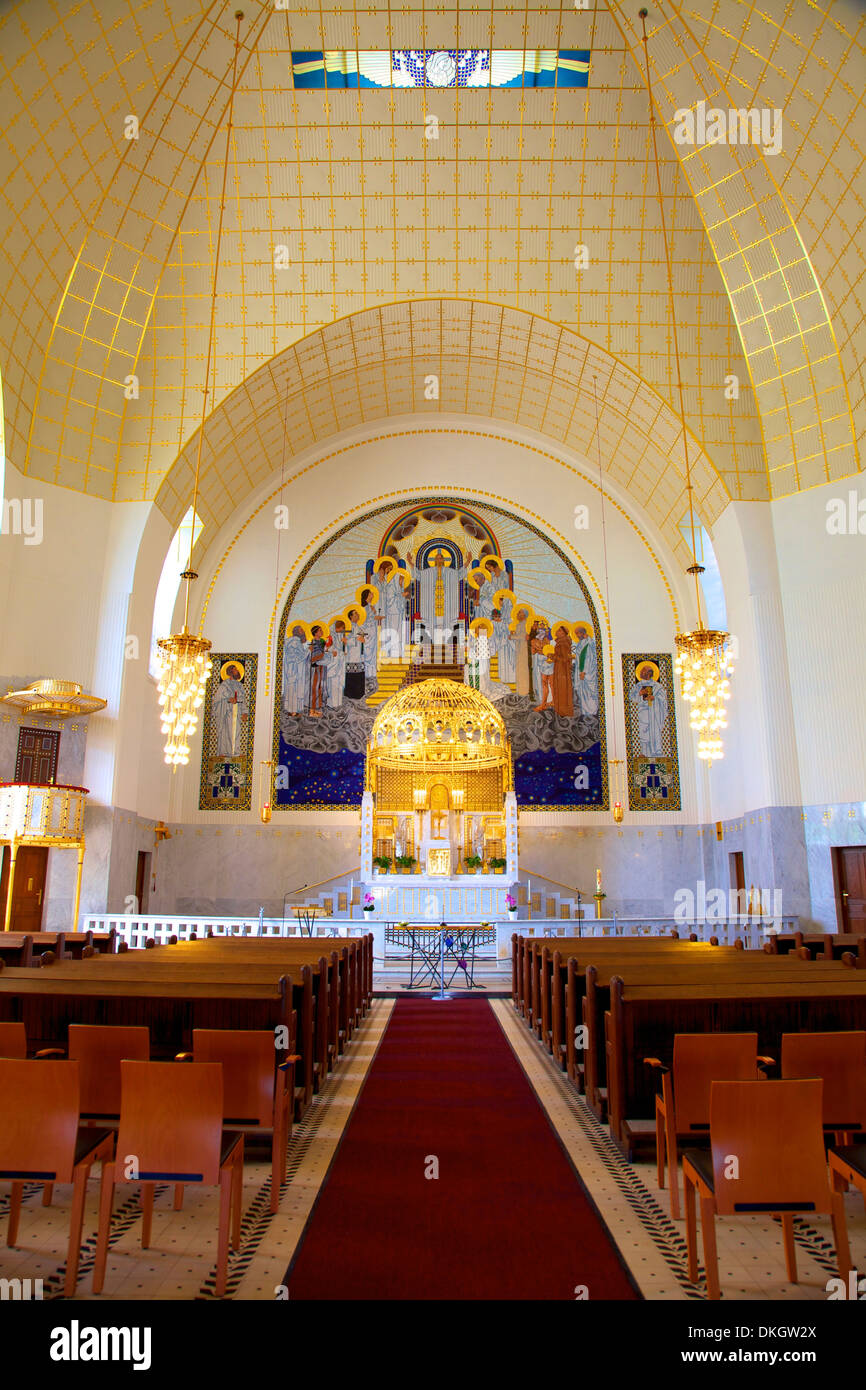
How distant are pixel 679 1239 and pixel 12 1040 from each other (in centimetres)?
323

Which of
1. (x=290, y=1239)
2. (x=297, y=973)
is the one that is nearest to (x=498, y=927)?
(x=297, y=973)

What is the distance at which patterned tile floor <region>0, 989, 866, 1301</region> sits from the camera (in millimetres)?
3277

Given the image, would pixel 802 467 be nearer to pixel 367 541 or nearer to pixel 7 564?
pixel 367 541

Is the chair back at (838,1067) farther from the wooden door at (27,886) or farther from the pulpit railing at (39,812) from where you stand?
the wooden door at (27,886)

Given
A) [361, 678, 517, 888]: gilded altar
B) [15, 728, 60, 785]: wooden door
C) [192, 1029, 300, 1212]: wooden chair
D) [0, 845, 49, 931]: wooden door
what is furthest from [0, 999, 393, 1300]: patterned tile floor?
[361, 678, 517, 888]: gilded altar

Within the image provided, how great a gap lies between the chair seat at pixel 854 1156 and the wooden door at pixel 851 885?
1082 centimetres

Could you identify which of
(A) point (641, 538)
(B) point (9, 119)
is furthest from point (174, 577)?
(A) point (641, 538)

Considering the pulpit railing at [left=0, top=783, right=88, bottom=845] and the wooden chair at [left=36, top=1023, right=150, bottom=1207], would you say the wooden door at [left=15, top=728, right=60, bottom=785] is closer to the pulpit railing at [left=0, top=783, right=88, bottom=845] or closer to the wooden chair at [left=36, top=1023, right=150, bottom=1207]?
the pulpit railing at [left=0, top=783, right=88, bottom=845]

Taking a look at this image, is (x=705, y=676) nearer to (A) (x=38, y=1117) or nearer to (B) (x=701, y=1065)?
(B) (x=701, y=1065)

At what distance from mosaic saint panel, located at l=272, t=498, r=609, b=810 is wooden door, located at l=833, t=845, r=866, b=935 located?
5.52 meters

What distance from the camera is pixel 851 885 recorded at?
13.5 meters

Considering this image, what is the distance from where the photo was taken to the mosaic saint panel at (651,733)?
1844 cm

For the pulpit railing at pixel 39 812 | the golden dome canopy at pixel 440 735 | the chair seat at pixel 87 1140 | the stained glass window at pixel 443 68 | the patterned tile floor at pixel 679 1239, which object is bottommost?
the patterned tile floor at pixel 679 1239

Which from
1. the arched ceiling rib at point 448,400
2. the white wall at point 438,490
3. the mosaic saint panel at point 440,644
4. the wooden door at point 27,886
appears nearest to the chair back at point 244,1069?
the wooden door at point 27,886
